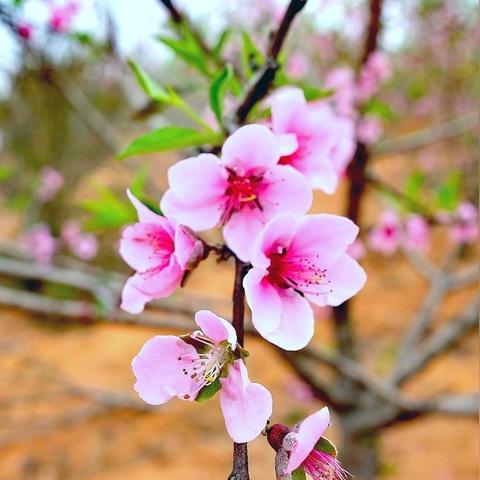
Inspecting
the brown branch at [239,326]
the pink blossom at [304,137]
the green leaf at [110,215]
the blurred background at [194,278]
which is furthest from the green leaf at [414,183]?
the brown branch at [239,326]

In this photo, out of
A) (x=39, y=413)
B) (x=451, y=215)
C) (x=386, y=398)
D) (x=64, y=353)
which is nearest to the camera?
(x=451, y=215)

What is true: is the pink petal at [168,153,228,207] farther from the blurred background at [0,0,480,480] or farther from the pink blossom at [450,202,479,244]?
the pink blossom at [450,202,479,244]

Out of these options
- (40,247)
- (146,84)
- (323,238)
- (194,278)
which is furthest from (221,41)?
(194,278)

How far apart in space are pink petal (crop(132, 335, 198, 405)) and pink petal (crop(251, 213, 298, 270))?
10cm

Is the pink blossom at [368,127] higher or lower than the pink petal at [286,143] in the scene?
lower

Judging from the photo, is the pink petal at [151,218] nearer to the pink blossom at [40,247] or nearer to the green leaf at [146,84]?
the green leaf at [146,84]

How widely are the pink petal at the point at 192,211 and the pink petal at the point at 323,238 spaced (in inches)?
3.3

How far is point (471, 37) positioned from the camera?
4855mm

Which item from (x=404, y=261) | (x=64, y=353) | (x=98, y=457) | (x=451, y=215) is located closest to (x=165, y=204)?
(x=451, y=215)

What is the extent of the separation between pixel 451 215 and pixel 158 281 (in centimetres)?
135

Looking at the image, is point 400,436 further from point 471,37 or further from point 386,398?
point 471,37

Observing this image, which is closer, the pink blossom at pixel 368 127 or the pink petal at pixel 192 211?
the pink petal at pixel 192 211

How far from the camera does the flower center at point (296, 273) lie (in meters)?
0.54

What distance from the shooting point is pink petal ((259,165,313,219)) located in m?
0.53
